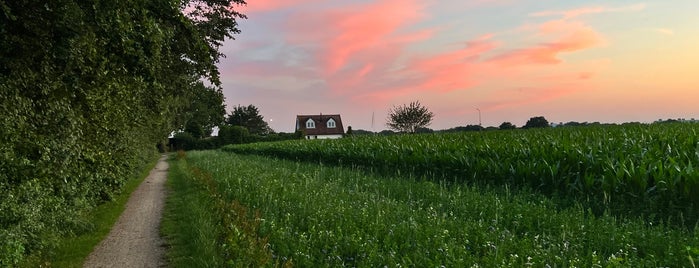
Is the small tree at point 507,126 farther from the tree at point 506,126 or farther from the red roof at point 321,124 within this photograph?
the red roof at point 321,124

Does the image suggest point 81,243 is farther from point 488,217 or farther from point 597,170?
point 597,170

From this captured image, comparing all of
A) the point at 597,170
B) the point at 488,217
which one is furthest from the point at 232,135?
the point at 488,217

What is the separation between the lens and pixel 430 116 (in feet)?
297

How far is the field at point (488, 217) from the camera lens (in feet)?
17.4

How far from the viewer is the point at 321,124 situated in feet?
316

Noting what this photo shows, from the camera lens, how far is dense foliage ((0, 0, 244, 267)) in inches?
226

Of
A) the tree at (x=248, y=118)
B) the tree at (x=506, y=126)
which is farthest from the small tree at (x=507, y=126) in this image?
the tree at (x=248, y=118)

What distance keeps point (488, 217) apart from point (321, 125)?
8921cm

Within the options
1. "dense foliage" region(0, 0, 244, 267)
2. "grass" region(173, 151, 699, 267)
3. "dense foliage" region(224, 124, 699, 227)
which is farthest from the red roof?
"dense foliage" region(0, 0, 244, 267)

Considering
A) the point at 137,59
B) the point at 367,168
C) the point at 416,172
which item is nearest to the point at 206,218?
the point at 137,59

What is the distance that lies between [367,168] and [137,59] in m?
11.7

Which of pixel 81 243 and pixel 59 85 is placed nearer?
pixel 59 85

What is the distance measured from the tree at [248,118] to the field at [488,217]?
112074 millimetres

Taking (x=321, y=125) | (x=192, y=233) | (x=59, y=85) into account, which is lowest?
(x=192, y=233)
